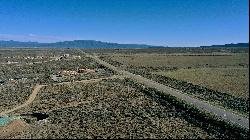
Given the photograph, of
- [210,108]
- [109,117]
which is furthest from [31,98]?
[210,108]

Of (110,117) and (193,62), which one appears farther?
(193,62)

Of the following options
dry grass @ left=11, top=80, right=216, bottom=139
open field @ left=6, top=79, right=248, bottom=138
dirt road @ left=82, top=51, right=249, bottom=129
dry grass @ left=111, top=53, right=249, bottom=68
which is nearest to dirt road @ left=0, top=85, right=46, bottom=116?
open field @ left=6, top=79, right=248, bottom=138

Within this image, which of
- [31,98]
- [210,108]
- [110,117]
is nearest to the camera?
[110,117]

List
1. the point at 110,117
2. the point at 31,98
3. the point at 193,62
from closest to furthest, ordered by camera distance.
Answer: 1. the point at 110,117
2. the point at 31,98
3. the point at 193,62

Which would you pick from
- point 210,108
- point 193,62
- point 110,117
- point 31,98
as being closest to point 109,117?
point 110,117

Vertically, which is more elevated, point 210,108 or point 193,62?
point 210,108

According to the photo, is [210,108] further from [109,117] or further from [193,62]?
[193,62]

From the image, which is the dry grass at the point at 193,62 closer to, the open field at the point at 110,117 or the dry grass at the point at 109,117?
the open field at the point at 110,117

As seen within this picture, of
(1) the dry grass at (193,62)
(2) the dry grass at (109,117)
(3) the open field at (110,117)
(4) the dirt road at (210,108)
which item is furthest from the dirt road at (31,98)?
(1) the dry grass at (193,62)

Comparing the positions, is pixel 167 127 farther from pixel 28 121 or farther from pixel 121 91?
pixel 121 91

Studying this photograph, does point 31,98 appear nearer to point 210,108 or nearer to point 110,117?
point 110,117

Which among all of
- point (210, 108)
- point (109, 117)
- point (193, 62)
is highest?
point (210, 108)
